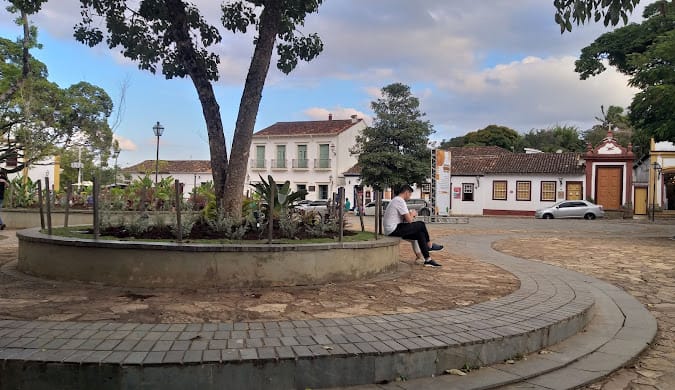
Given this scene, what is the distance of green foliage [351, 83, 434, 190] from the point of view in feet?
107

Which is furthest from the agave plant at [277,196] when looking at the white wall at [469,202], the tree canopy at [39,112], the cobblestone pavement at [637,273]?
the white wall at [469,202]

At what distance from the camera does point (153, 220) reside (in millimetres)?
7164

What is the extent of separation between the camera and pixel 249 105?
709 cm

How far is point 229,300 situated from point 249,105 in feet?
10.8

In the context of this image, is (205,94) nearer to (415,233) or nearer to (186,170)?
(415,233)

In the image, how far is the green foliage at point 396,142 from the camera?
32.6 metres

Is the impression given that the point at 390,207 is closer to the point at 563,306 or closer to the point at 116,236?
the point at 563,306

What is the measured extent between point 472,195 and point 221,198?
36.7m

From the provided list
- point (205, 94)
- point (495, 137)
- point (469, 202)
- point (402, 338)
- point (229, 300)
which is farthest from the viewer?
point (495, 137)

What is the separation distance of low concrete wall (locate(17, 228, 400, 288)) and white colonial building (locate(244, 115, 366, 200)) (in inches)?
1535

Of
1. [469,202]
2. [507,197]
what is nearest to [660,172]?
[507,197]

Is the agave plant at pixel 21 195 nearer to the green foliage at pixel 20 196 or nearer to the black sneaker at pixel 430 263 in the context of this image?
the green foliage at pixel 20 196

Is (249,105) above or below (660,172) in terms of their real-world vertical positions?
below

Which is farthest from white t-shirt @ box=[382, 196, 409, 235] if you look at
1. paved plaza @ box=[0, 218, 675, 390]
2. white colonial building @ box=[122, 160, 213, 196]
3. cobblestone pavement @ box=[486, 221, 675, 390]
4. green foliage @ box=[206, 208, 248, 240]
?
white colonial building @ box=[122, 160, 213, 196]
